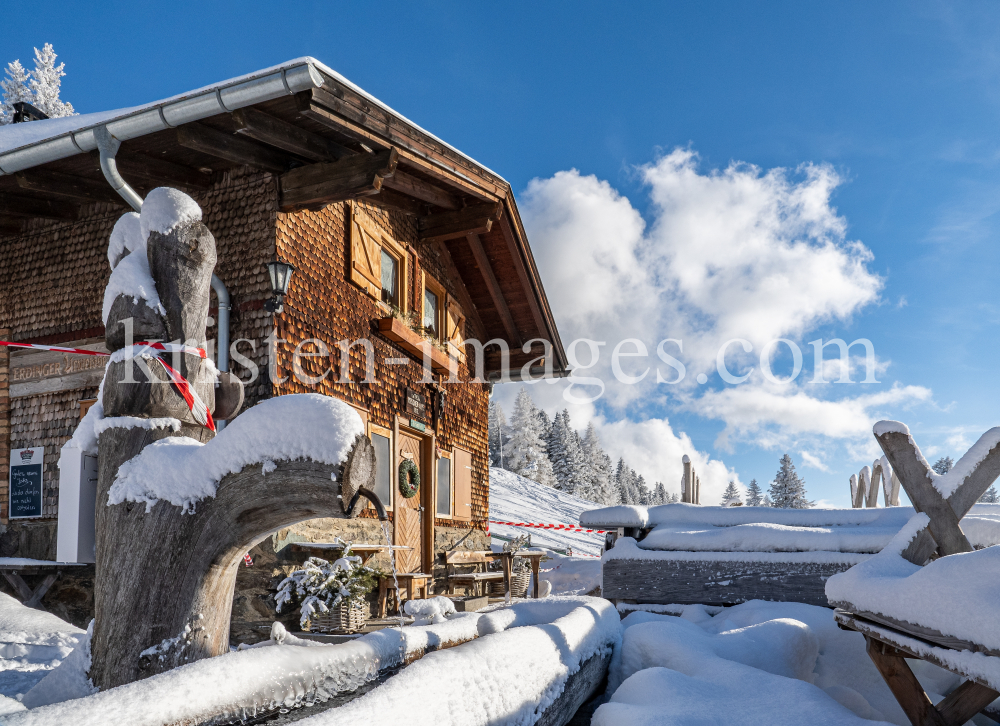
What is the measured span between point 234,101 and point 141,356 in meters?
4.42

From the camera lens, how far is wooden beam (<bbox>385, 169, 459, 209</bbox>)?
8320 millimetres

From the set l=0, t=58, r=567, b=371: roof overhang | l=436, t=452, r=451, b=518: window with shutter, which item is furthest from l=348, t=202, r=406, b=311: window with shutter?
l=436, t=452, r=451, b=518: window with shutter

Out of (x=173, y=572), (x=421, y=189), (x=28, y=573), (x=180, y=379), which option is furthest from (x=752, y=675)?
(x=421, y=189)

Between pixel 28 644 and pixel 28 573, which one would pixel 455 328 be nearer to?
→ pixel 28 573

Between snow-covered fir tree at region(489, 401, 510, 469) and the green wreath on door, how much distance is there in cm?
3711

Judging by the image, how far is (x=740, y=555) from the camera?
13.6 ft

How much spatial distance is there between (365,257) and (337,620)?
436cm

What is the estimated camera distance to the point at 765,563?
4.08m

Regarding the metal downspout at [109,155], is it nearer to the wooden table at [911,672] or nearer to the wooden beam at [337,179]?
the wooden beam at [337,179]

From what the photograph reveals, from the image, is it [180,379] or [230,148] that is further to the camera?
[230,148]

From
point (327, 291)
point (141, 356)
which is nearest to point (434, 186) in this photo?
point (327, 291)

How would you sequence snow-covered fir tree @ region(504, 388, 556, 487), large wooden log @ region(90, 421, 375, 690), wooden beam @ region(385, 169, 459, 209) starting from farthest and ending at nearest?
1. snow-covered fir tree @ region(504, 388, 556, 487)
2. wooden beam @ region(385, 169, 459, 209)
3. large wooden log @ region(90, 421, 375, 690)

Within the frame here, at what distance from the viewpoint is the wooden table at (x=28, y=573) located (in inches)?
257

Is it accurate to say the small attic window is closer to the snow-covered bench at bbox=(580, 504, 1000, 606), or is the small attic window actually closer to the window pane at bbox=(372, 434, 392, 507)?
the window pane at bbox=(372, 434, 392, 507)
